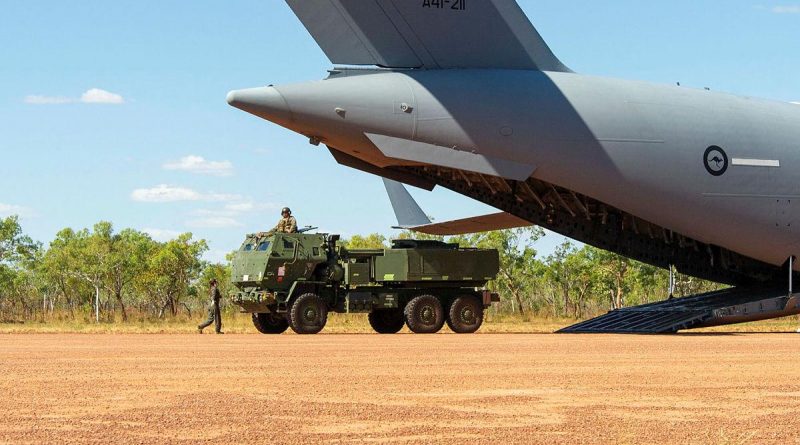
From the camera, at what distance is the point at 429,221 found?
26.8 meters

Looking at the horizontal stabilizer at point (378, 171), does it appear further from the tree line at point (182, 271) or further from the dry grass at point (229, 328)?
the tree line at point (182, 271)

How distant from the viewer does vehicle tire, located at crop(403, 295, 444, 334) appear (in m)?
22.3

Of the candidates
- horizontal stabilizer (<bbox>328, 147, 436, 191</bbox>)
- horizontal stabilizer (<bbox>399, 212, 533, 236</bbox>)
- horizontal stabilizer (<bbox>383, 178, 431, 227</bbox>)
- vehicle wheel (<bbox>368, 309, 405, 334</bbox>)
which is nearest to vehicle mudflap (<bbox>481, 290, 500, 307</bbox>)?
horizontal stabilizer (<bbox>399, 212, 533, 236</bbox>)

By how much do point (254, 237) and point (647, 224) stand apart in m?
7.77

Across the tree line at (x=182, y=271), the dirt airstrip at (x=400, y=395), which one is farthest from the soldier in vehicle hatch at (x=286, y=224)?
the tree line at (x=182, y=271)

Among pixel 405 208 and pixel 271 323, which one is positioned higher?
pixel 405 208

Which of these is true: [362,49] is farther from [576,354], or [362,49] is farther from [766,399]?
[766,399]

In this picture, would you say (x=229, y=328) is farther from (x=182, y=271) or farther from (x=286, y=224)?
(x=182, y=271)

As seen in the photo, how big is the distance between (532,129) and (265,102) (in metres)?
4.52

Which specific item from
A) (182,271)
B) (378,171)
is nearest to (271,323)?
(378,171)

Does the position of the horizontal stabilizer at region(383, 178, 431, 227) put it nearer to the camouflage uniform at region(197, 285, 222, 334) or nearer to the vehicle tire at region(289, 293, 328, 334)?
the camouflage uniform at region(197, 285, 222, 334)

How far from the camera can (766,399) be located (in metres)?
8.83

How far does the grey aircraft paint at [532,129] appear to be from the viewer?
18984mm

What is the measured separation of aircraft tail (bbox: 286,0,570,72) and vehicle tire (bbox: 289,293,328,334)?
489 cm
